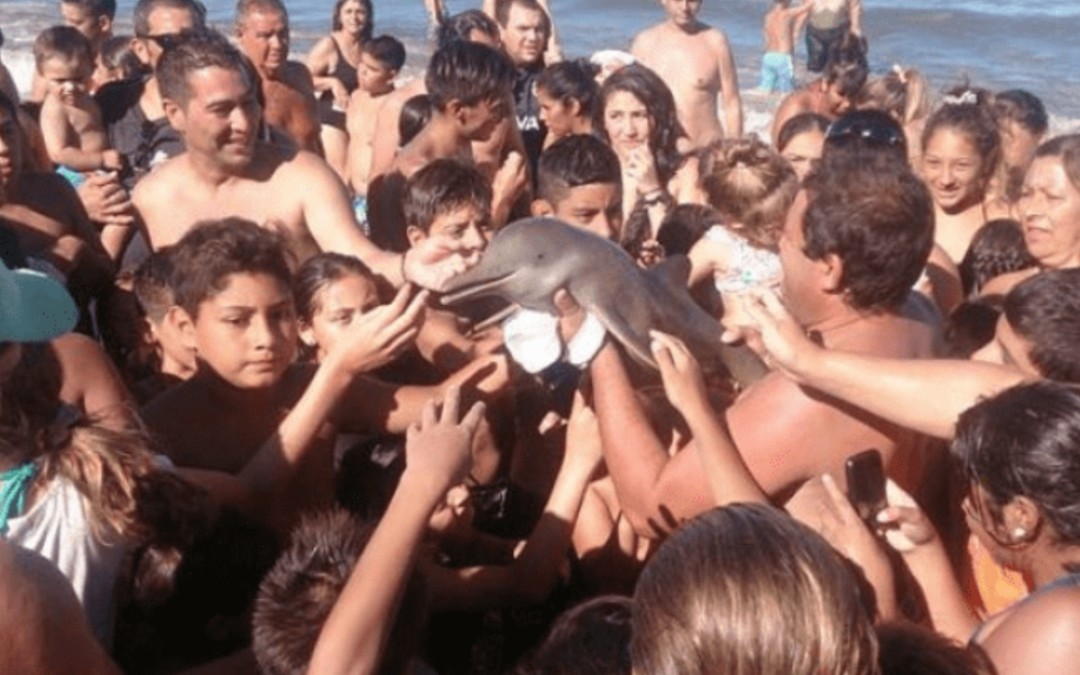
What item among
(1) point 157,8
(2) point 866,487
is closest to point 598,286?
(2) point 866,487

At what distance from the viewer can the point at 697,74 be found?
28.7 feet

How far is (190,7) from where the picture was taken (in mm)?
7113

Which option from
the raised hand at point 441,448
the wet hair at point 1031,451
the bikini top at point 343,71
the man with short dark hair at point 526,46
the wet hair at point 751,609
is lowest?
the bikini top at point 343,71

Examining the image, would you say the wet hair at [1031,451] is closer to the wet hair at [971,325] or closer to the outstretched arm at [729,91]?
the wet hair at [971,325]

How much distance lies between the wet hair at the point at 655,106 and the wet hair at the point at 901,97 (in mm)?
1555

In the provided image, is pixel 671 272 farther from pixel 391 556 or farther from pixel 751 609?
pixel 751 609

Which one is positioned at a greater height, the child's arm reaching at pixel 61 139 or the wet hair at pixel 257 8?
the wet hair at pixel 257 8

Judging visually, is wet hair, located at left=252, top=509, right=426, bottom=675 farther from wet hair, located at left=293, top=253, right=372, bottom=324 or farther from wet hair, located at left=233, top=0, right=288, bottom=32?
wet hair, located at left=233, top=0, right=288, bottom=32

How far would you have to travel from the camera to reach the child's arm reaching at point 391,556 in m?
2.32

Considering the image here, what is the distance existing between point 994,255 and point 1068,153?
44cm

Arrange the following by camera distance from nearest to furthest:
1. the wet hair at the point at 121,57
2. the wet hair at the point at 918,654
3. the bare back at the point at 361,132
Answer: the wet hair at the point at 918,654
the wet hair at the point at 121,57
the bare back at the point at 361,132

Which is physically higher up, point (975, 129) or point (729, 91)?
point (975, 129)

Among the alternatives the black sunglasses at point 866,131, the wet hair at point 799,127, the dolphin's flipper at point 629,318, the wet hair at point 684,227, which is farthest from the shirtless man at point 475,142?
the dolphin's flipper at point 629,318

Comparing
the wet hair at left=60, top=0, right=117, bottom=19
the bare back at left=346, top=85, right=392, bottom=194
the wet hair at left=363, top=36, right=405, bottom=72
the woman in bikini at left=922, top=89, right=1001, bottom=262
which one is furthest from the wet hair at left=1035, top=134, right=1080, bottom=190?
the wet hair at left=60, top=0, right=117, bottom=19
